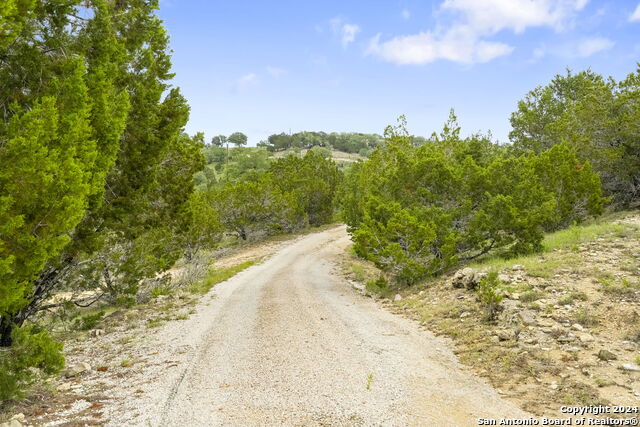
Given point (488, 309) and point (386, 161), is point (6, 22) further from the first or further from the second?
point (386, 161)

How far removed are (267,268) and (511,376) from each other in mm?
16340

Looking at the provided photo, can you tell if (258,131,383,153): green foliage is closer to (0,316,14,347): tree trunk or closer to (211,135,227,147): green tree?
(211,135,227,147): green tree

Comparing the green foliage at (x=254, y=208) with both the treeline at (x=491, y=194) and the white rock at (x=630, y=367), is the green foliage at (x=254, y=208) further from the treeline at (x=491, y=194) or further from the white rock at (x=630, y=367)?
the white rock at (x=630, y=367)

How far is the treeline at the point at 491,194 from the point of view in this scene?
45.2ft

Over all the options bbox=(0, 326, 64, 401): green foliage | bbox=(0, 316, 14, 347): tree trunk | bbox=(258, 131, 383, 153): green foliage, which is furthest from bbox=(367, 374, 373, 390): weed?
bbox=(258, 131, 383, 153): green foliage

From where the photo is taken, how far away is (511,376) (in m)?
6.54

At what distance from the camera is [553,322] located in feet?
26.6

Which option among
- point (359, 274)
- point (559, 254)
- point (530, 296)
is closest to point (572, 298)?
point (530, 296)

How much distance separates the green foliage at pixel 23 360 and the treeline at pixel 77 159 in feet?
0.05

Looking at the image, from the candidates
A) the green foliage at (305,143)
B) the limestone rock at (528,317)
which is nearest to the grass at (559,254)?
the limestone rock at (528,317)

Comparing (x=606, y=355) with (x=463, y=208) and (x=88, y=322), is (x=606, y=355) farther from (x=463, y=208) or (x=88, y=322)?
(x=88, y=322)

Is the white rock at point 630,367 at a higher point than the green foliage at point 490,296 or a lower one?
lower

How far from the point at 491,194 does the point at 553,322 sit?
7.82 meters

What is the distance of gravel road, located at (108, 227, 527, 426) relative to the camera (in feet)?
17.8
